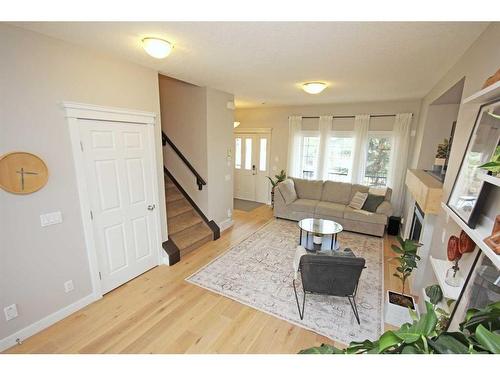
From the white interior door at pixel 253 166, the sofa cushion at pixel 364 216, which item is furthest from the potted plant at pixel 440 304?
the white interior door at pixel 253 166

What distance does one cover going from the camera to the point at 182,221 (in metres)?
4.06

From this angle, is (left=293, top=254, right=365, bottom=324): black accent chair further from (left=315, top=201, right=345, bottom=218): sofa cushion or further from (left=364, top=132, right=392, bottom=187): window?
(left=364, top=132, right=392, bottom=187): window

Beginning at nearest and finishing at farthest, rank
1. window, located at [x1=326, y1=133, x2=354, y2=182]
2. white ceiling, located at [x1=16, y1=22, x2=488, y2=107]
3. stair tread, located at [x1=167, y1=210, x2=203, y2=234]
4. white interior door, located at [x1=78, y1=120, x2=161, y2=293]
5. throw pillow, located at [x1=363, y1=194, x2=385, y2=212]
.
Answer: white ceiling, located at [x1=16, y1=22, x2=488, y2=107]
white interior door, located at [x1=78, y1=120, x2=161, y2=293]
stair tread, located at [x1=167, y1=210, x2=203, y2=234]
throw pillow, located at [x1=363, y1=194, x2=385, y2=212]
window, located at [x1=326, y1=133, x2=354, y2=182]

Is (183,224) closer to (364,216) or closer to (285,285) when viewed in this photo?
(285,285)

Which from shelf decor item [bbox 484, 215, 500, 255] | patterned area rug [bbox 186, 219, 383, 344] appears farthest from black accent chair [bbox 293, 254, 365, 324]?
shelf decor item [bbox 484, 215, 500, 255]

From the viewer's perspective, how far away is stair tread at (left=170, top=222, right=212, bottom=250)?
368 cm

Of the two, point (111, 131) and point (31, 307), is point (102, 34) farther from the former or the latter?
point (31, 307)

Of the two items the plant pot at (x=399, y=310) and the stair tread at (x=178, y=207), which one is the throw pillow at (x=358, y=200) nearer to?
the plant pot at (x=399, y=310)

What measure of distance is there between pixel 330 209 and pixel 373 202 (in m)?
0.85

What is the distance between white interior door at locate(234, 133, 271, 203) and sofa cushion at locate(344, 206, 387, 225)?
101 inches
